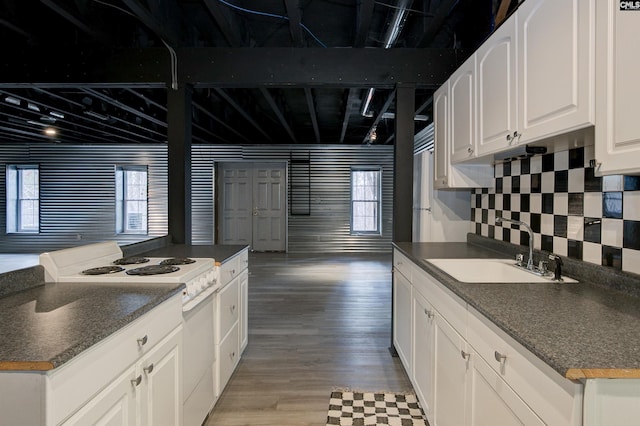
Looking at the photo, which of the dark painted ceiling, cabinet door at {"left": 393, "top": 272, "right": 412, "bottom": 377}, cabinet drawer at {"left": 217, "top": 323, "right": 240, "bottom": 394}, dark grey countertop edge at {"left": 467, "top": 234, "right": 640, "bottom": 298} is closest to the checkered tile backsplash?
dark grey countertop edge at {"left": 467, "top": 234, "right": 640, "bottom": 298}

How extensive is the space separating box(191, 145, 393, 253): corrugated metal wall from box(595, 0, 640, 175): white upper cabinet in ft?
24.3

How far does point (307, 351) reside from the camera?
3137mm

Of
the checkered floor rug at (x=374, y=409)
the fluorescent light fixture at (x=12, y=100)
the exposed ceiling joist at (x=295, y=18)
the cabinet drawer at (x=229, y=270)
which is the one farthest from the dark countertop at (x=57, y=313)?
the fluorescent light fixture at (x=12, y=100)

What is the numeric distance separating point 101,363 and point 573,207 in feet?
7.22

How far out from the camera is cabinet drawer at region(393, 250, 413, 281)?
248 cm

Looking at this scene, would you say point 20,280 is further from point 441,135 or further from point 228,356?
point 441,135

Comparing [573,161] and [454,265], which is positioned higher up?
[573,161]

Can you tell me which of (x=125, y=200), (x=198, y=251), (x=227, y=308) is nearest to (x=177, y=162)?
(x=198, y=251)

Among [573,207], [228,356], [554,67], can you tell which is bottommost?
[228,356]

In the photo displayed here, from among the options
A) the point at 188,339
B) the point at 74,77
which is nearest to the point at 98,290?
the point at 188,339

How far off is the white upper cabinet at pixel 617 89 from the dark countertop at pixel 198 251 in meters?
2.05

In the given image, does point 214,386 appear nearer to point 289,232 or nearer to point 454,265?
point 454,265

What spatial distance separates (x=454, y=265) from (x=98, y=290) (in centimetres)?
195

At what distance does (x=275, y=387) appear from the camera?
2.53 meters
